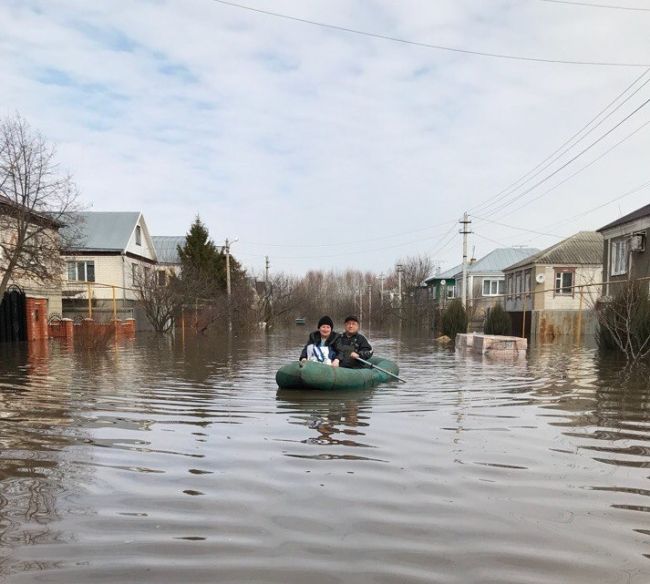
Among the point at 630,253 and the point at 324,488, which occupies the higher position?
the point at 630,253

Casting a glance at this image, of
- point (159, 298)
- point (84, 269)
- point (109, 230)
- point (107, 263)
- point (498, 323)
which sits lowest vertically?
point (498, 323)

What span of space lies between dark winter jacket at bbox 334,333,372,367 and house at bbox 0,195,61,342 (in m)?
12.5

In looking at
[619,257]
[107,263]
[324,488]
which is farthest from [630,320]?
[107,263]

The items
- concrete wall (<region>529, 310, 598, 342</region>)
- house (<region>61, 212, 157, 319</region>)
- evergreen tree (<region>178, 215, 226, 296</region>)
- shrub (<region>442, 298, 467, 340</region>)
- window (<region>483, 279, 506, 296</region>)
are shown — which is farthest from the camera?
window (<region>483, 279, 506, 296</region>)

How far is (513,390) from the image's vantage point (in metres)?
10.0

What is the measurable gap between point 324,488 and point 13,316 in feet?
75.3

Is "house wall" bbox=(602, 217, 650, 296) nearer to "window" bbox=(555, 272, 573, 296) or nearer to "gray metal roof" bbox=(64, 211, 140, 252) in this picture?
"window" bbox=(555, 272, 573, 296)

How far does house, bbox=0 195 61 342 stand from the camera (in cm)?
1883

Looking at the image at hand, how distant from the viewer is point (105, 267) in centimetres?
3403

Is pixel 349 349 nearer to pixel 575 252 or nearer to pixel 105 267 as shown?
pixel 105 267

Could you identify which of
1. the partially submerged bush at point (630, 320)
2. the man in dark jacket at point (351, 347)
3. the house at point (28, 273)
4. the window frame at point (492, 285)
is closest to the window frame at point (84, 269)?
the house at point (28, 273)

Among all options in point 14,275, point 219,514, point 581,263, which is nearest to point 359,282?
point 581,263

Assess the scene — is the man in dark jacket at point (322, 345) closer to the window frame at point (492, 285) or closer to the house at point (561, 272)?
the house at point (561, 272)

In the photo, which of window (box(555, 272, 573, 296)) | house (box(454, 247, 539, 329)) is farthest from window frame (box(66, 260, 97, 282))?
house (box(454, 247, 539, 329))
